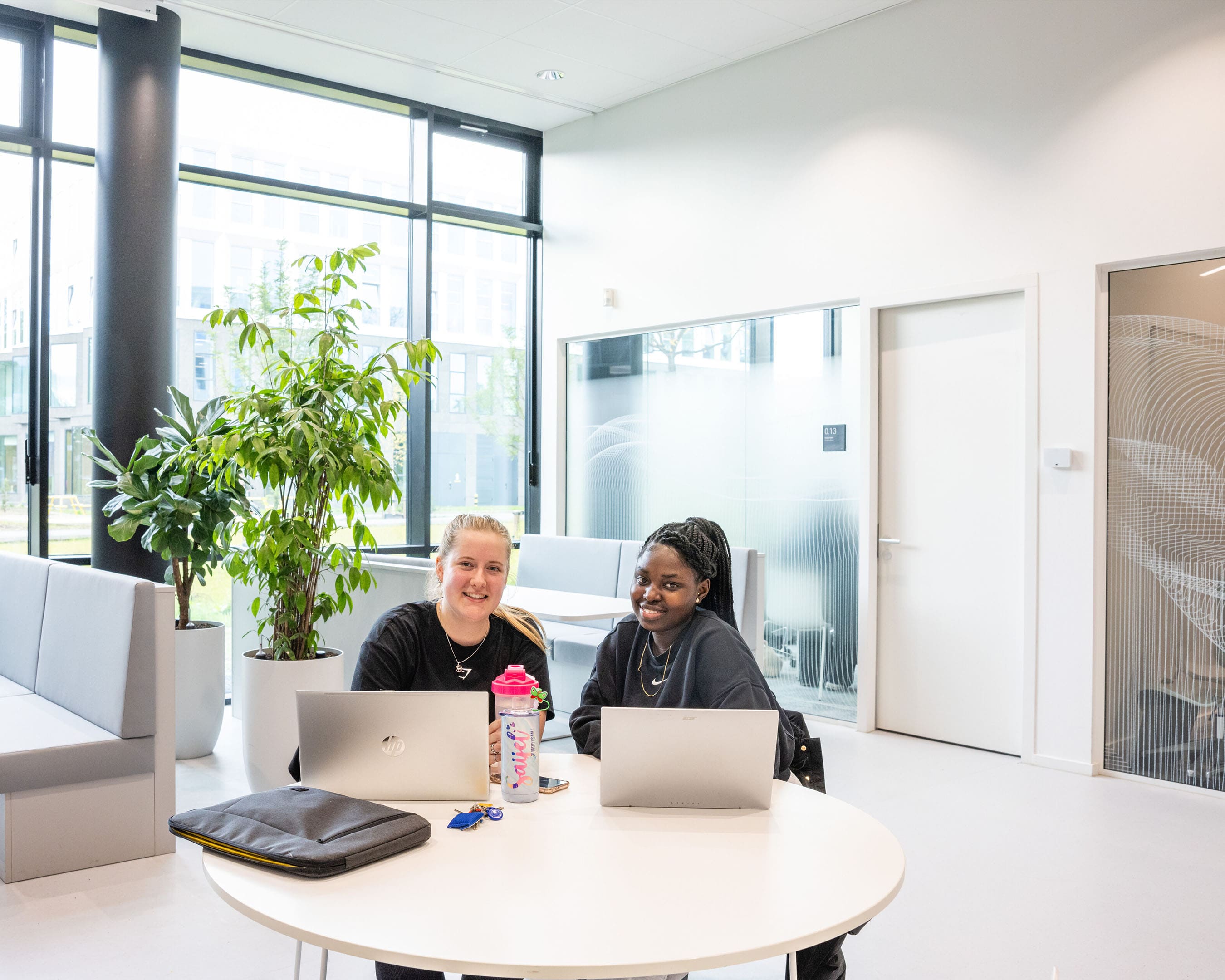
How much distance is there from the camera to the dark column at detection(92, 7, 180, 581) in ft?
15.5

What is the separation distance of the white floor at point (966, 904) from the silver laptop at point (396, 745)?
3.39 ft

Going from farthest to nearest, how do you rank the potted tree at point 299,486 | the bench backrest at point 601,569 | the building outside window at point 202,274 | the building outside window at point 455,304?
the building outside window at point 455,304
the building outside window at point 202,274
the bench backrest at point 601,569
the potted tree at point 299,486

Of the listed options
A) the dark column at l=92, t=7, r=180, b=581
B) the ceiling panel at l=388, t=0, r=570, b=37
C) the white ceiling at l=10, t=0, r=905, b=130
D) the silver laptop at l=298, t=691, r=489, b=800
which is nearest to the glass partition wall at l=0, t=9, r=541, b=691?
the white ceiling at l=10, t=0, r=905, b=130

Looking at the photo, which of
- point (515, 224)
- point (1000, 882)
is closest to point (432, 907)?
point (1000, 882)

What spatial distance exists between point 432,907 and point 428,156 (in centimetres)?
569

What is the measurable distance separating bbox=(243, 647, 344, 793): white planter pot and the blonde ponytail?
66.6 inches

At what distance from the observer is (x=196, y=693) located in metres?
4.38

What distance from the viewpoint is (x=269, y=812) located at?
1.54 m

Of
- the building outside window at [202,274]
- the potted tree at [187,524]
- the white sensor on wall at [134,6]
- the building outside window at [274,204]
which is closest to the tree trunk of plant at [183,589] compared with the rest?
the potted tree at [187,524]

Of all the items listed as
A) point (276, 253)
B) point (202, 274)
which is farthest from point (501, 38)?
point (202, 274)

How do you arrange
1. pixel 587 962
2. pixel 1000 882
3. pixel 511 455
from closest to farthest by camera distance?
pixel 587 962 < pixel 1000 882 < pixel 511 455

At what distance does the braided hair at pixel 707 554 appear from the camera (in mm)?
2188

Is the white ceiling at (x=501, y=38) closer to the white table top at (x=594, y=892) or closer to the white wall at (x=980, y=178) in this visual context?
the white wall at (x=980, y=178)

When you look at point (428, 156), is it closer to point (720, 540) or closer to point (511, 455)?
point (511, 455)
